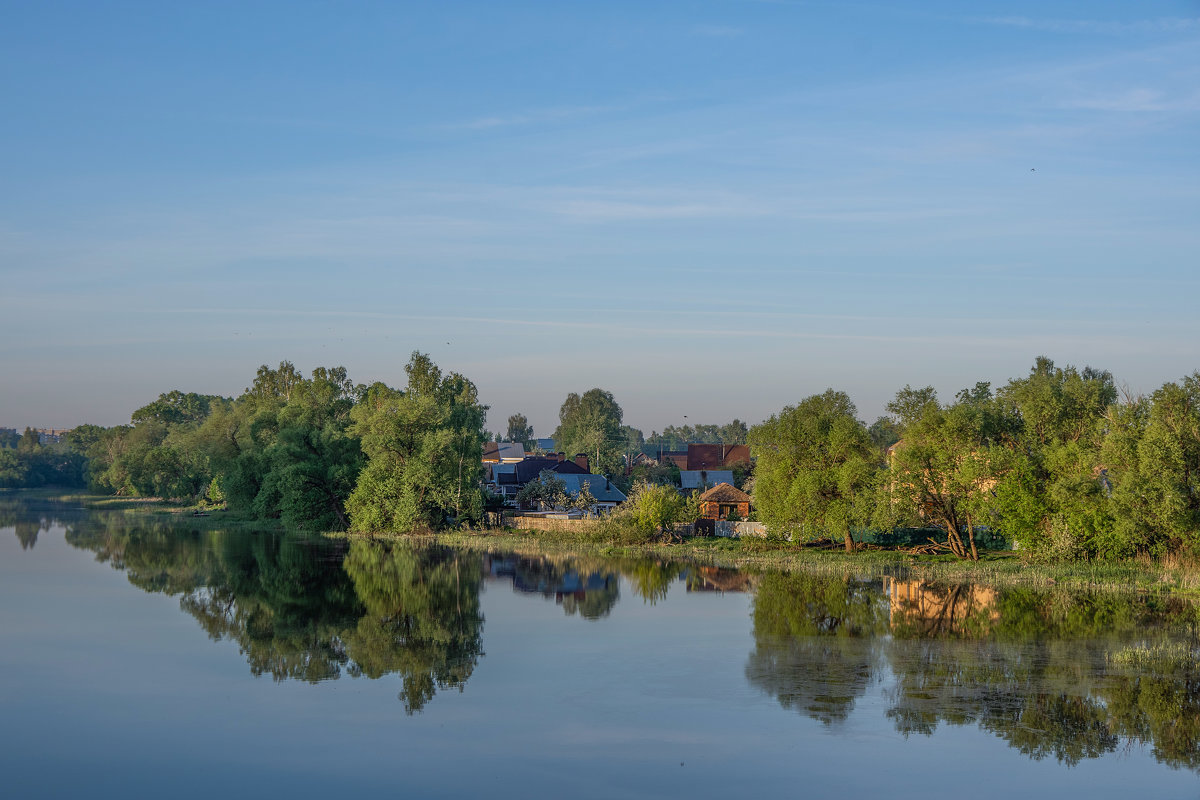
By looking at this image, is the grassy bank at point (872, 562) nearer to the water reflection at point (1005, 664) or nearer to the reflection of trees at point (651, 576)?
the reflection of trees at point (651, 576)

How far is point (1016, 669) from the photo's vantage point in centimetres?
2181

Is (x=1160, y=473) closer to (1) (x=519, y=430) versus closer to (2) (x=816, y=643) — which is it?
(2) (x=816, y=643)

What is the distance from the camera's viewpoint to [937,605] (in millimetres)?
31297

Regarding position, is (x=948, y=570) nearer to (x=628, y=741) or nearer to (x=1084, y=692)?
(x=1084, y=692)

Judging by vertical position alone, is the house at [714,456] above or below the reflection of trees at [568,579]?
above

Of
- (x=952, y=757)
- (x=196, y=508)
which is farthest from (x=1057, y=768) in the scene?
(x=196, y=508)

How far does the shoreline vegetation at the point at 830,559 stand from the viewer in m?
34.9

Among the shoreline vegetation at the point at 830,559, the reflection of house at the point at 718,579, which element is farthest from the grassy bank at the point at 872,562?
the reflection of house at the point at 718,579

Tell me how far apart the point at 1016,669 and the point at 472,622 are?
14.6m

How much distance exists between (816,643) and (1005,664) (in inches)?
176

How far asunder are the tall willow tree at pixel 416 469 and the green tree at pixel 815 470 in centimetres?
2012

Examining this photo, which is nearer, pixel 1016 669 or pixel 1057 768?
pixel 1057 768

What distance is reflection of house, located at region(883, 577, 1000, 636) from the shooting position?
2764 cm

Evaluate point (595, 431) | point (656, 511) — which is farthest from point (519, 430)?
point (656, 511)
